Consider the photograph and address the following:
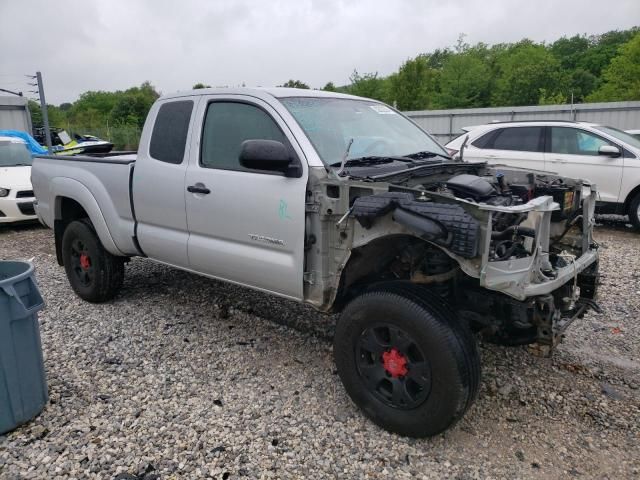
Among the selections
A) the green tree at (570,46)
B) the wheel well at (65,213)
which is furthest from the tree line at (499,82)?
the wheel well at (65,213)

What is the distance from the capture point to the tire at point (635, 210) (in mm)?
8031

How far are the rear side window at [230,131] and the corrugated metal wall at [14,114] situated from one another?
18.2 metres

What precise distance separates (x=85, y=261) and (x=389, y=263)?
3.29m

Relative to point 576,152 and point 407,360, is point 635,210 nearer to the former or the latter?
point 576,152

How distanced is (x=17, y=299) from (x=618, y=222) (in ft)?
30.8

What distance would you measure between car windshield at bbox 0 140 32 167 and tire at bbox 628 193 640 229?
10833 millimetres

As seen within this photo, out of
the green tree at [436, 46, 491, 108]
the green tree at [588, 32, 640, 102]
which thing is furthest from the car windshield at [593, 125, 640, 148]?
the green tree at [436, 46, 491, 108]

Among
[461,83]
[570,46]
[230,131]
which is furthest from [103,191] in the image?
[570,46]

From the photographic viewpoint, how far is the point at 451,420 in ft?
8.97

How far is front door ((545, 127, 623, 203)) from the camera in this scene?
26.6 ft

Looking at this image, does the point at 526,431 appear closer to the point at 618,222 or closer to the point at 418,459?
the point at 418,459

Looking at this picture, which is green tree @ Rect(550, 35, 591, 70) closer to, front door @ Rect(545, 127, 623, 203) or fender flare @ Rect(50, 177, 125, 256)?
front door @ Rect(545, 127, 623, 203)

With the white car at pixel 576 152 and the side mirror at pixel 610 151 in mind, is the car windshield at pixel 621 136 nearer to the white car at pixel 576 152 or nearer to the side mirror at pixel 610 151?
the white car at pixel 576 152

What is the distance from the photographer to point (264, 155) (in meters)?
3.10
